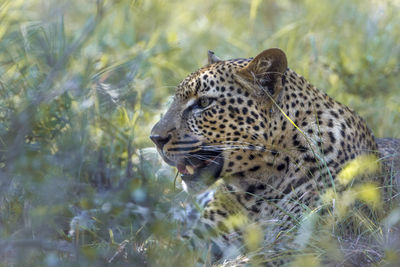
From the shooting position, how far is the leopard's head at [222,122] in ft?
13.2

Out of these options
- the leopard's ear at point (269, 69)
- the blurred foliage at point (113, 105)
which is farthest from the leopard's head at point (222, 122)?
the blurred foliage at point (113, 105)

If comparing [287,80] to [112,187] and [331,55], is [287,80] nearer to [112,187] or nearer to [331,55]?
[112,187]

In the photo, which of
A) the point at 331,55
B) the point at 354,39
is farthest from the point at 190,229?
the point at 354,39

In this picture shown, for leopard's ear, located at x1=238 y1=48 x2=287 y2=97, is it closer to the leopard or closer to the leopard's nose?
the leopard

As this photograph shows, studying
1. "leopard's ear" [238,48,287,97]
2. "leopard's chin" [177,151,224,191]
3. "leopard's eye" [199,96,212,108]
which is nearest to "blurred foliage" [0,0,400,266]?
"leopard's chin" [177,151,224,191]

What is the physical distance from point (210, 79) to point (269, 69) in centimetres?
44

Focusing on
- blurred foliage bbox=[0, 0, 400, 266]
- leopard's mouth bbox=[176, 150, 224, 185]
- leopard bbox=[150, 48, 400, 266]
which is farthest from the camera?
leopard's mouth bbox=[176, 150, 224, 185]

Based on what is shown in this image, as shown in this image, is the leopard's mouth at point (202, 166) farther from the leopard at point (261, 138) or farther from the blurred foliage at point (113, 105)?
the blurred foliage at point (113, 105)

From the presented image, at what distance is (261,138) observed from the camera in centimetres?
397

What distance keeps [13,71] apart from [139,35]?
3290mm

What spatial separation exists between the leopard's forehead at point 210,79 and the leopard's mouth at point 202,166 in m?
0.46

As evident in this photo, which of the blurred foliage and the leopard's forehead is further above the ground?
the leopard's forehead

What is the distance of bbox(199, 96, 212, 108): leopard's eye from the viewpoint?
4.19 m

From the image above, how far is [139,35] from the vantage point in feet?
24.3
